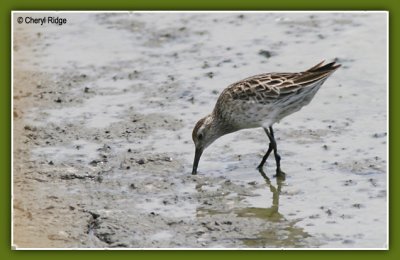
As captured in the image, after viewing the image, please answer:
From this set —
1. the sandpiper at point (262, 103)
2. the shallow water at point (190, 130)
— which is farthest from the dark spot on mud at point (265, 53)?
the sandpiper at point (262, 103)

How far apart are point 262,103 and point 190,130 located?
1.76 meters

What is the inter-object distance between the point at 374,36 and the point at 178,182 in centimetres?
531

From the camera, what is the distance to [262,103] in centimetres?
1302

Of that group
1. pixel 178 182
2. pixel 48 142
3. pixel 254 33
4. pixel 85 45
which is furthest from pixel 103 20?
pixel 178 182

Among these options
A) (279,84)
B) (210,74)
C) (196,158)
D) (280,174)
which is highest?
(210,74)

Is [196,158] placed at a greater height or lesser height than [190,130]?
lesser

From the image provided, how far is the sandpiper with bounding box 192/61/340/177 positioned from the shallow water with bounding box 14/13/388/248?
371mm

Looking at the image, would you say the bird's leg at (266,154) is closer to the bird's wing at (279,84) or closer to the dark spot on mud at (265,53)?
the bird's wing at (279,84)

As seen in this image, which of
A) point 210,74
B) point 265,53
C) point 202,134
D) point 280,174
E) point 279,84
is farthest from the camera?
point 265,53

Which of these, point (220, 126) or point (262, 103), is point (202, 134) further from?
point (262, 103)

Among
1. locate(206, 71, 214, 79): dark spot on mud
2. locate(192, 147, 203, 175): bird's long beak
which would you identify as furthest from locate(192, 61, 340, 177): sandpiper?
locate(206, 71, 214, 79): dark spot on mud

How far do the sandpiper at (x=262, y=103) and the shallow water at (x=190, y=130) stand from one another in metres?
0.37

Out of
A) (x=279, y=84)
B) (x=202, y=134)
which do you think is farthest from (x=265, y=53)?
(x=279, y=84)

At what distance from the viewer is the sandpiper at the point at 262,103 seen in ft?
42.4
